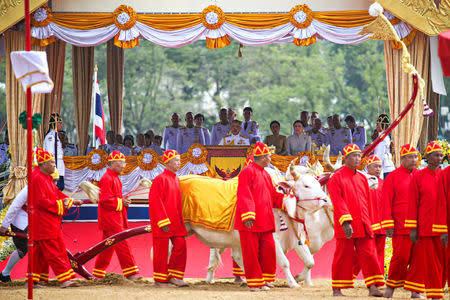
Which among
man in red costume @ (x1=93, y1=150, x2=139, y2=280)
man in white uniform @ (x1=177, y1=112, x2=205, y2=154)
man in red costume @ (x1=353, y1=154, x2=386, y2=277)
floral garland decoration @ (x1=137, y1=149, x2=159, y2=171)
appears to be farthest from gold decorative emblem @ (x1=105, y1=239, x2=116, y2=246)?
man in white uniform @ (x1=177, y1=112, x2=205, y2=154)

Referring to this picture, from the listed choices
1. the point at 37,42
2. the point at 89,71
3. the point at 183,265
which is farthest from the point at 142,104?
the point at 183,265

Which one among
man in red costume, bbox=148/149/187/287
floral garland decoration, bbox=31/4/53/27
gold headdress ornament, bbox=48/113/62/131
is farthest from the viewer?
gold headdress ornament, bbox=48/113/62/131

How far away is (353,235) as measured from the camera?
10312mm

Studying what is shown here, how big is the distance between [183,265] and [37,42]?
708 cm

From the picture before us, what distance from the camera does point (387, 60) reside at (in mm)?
16094

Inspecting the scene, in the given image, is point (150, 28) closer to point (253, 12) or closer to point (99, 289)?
point (253, 12)

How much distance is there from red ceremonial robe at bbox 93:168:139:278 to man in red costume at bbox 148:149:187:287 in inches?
33.0

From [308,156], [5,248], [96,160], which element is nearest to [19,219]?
[5,248]

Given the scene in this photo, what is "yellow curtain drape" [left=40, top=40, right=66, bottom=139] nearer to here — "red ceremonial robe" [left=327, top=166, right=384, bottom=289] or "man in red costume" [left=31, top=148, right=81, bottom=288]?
"man in red costume" [left=31, top=148, right=81, bottom=288]

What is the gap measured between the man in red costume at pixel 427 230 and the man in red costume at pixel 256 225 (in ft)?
6.50

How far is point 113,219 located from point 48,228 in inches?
55.8

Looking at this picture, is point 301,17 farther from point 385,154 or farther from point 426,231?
point 426,231

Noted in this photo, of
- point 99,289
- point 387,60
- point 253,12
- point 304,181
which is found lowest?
point 99,289

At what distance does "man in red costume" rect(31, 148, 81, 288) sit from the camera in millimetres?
11109
